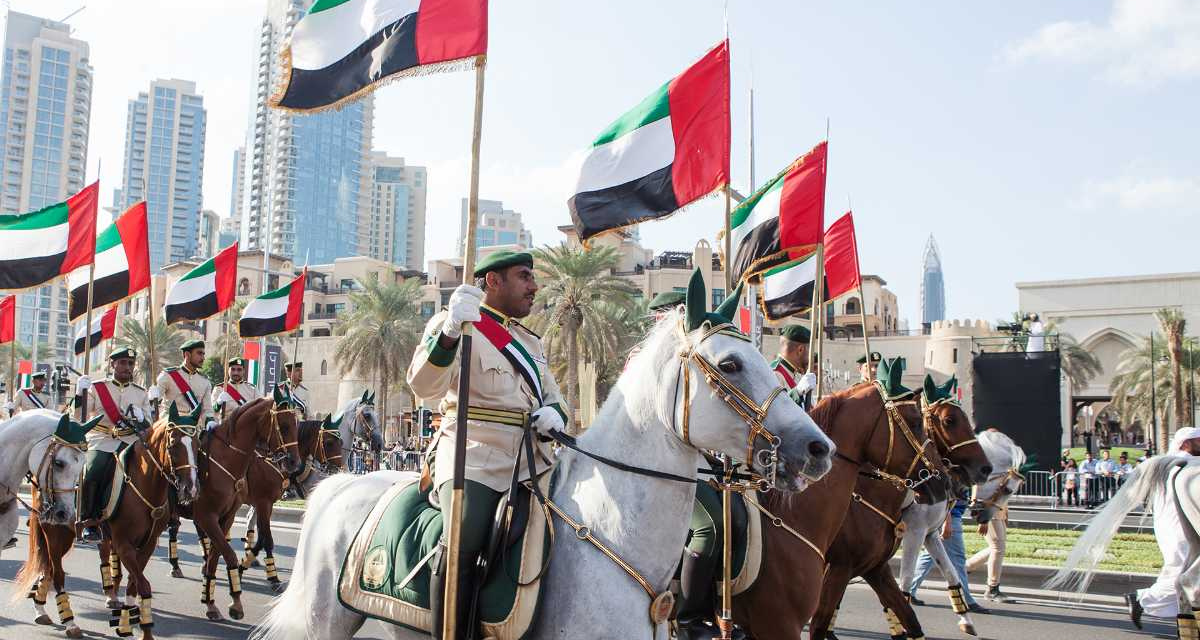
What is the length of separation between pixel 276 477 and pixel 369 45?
956 cm

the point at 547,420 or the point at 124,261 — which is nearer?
the point at 547,420

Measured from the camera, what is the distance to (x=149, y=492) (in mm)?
10523

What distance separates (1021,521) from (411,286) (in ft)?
121

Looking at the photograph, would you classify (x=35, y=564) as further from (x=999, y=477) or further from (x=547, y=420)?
(x=999, y=477)

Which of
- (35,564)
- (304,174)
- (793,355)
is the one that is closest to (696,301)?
(793,355)

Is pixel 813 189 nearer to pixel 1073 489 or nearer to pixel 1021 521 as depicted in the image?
pixel 1021 521

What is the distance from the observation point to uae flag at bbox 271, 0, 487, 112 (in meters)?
6.07

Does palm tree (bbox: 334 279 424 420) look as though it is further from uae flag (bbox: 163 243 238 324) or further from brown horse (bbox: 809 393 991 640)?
brown horse (bbox: 809 393 991 640)

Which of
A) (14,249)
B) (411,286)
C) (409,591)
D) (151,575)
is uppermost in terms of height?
(411,286)

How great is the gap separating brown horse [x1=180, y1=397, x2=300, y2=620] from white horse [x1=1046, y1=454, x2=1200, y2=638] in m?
9.15

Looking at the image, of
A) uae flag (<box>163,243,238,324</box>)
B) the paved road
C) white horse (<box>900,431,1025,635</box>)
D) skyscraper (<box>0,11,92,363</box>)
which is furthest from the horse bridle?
skyscraper (<box>0,11,92,363</box>)

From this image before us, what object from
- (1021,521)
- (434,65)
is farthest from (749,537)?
(1021,521)

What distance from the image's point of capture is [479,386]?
490 centimetres

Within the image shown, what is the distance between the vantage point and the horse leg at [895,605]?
317 inches
